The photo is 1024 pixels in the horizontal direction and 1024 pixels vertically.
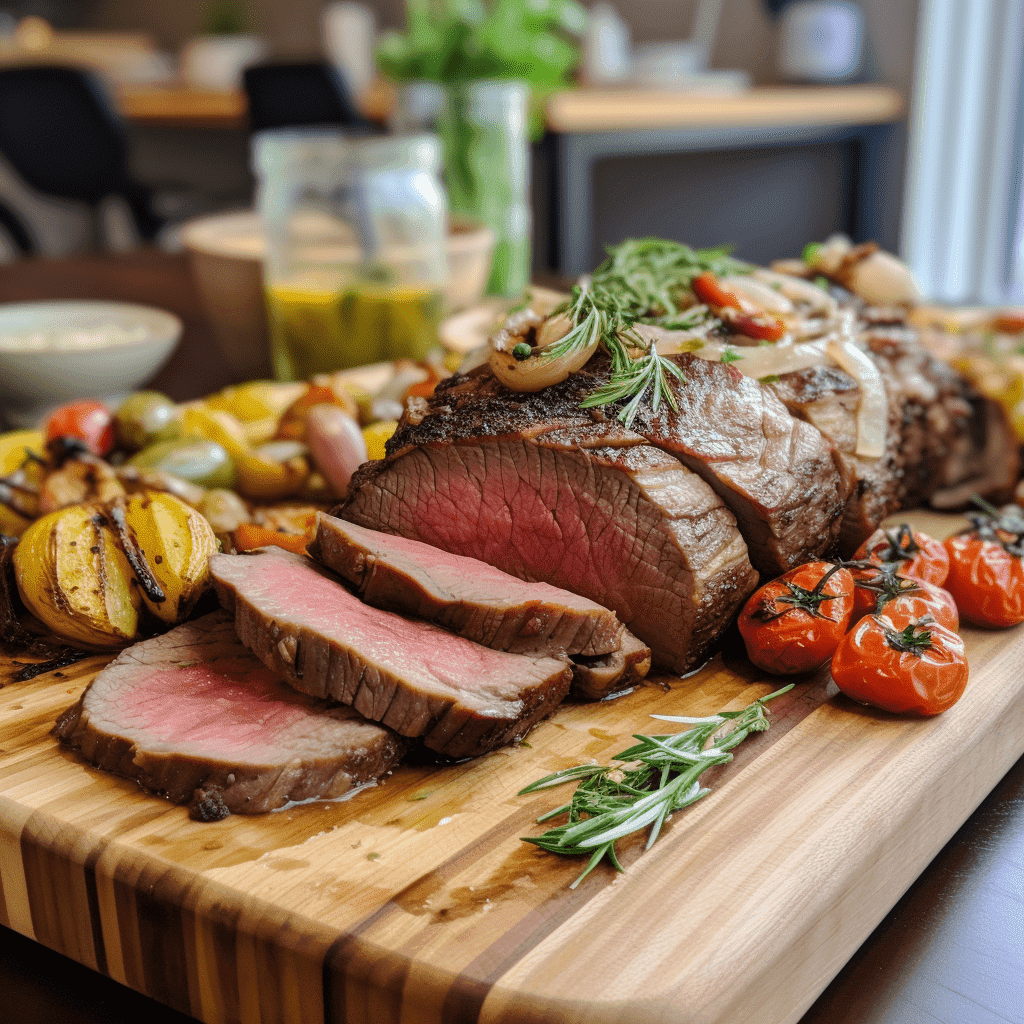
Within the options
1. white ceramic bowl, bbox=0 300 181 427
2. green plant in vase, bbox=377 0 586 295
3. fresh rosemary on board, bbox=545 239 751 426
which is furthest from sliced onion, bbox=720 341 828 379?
green plant in vase, bbox=377 0 586 295

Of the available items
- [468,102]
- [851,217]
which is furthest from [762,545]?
[851,217]

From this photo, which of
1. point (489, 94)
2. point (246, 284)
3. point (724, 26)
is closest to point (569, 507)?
point (246, 284)

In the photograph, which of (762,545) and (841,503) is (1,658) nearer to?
(762,545)

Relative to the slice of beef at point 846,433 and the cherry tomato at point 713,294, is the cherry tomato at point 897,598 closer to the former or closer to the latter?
the slice of beef at point 846,433

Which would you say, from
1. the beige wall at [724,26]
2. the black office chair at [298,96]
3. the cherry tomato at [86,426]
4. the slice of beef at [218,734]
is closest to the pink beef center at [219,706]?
the slice of beef at [218,734]

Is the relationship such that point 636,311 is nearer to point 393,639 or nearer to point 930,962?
point 393,639

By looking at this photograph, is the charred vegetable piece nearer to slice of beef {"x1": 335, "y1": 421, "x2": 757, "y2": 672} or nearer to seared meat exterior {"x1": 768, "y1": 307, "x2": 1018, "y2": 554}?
seared meat exterior {"x1": 768, "y1": 307, "x2": 1018, "y2": 554}
